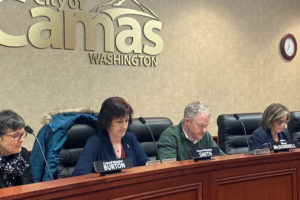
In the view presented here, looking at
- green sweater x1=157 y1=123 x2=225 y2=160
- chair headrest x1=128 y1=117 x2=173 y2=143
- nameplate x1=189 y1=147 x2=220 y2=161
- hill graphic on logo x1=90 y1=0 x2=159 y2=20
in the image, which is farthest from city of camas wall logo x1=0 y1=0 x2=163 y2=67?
nameplate x1=189 y1=147 x2=220 y2=161

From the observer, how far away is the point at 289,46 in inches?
211

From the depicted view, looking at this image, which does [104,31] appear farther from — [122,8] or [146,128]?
[146,128]

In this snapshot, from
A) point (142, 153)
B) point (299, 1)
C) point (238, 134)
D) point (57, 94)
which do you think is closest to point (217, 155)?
point (142, 153)

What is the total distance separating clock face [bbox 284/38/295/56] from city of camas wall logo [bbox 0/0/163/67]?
6.07ft

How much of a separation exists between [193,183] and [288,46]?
145 inches

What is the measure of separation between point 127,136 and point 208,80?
2.04 m

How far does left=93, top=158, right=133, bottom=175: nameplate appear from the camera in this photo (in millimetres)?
1843

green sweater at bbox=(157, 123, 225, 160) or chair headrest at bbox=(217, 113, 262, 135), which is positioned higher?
chair headrest at bbox=(217, 113, 262, 135)

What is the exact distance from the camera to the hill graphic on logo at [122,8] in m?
3.85

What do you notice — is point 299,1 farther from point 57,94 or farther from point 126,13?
point 57,94

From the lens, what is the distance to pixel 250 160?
93.1 inches

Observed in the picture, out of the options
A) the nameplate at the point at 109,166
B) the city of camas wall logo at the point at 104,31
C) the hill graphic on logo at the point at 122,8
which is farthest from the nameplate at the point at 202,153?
the hill graphic on logo at the point at 122,8

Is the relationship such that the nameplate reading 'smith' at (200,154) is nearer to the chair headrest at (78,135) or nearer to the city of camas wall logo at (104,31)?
the chair headrest at (78,135)

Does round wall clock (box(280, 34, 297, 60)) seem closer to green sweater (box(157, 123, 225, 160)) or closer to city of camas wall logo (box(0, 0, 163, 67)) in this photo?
city of camas wall logo (box(0, 0, 163, 67))
